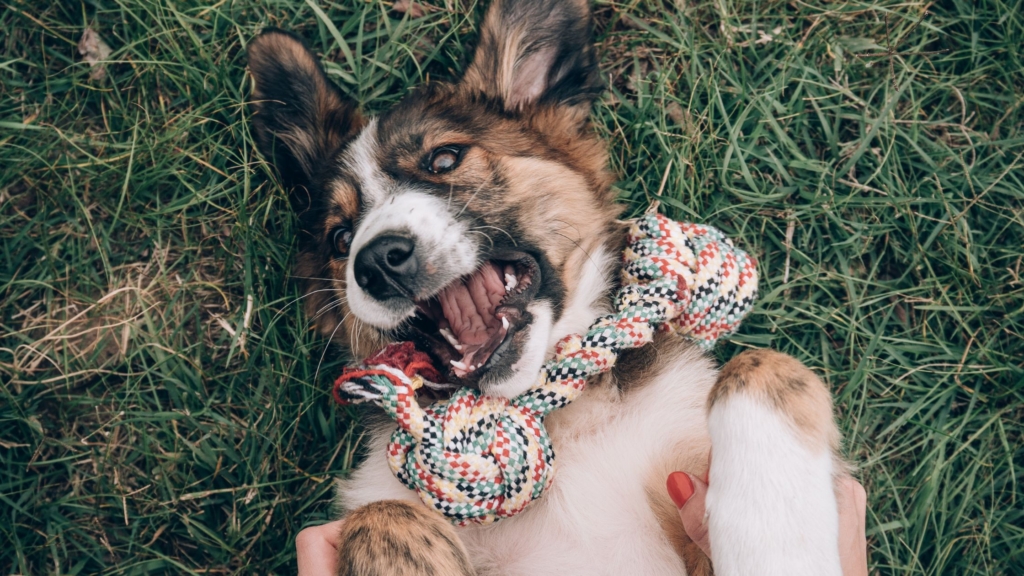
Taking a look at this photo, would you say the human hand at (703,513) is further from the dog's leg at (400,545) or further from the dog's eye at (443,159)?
the dog's eye at (443,159)

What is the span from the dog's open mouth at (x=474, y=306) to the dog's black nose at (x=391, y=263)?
0.20 m

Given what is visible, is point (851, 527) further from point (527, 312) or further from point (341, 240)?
point (341, 240)

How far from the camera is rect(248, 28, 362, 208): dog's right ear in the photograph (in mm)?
3379

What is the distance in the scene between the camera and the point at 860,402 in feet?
12.2

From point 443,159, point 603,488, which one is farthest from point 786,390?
point 443,159

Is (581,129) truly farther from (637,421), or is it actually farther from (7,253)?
(7,253)

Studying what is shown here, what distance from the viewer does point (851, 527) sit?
2.61m

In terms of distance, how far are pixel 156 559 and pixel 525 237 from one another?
2.64m

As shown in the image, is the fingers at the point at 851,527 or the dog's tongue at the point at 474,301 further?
the dog's tongue at the point at 474,301

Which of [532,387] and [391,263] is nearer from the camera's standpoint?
[391,263]

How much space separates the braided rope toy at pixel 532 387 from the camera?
2.53 meters

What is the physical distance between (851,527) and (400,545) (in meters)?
1.64

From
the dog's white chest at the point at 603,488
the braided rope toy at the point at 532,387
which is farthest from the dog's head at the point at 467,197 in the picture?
the dog's white chest at the point at 603,488

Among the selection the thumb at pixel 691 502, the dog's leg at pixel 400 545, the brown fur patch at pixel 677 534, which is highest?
the thumb at pixel 691 502
